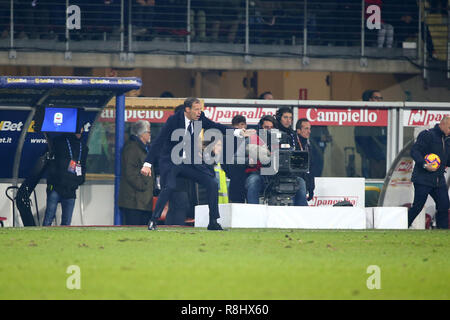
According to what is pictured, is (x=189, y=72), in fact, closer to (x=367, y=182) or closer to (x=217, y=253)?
(x=367, y=182)

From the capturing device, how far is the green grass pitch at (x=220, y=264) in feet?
26.1

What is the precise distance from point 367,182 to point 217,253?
9436mm

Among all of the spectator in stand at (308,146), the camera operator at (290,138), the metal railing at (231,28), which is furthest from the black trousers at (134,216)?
the metal railing at (231,28)

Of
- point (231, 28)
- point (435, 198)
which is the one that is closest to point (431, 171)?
point (435, 198)

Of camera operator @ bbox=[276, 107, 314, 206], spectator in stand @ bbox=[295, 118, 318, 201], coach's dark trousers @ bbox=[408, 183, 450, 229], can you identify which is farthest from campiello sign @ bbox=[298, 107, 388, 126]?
coach's dark trousers @ bbox=[408, 183, 450, 229]

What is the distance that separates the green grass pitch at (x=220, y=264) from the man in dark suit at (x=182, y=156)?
0.58m

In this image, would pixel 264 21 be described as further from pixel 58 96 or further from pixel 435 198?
pixel 435 198

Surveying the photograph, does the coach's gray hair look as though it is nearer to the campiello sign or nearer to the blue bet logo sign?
the campiello sign

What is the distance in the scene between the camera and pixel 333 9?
1027 inches

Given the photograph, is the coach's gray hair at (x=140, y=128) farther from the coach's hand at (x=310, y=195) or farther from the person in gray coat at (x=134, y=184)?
the coach's hand at (x=310, y=195)

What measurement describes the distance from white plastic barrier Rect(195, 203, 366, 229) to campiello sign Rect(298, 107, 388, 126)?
367 centimetres
